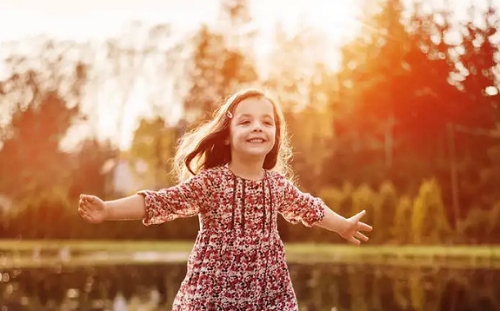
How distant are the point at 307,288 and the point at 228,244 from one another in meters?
6.23

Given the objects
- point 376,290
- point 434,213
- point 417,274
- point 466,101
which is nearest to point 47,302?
point 376,290

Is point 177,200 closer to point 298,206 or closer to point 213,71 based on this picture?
point 298,206

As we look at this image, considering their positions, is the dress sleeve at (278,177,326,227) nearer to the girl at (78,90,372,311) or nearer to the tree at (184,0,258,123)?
the girl at (78,90,372,311)

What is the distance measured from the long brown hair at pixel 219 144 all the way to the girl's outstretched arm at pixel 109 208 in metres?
0.56

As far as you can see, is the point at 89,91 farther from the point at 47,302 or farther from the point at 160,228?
the point at 47,302

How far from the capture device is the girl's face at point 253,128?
455 centimetres

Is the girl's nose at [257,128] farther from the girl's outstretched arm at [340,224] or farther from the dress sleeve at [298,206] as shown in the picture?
the girl's outstretched arm at [340,224]

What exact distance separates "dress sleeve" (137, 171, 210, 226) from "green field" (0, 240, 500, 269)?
11.2 meters

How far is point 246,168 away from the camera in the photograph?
4.63 m

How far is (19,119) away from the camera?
36281 mm

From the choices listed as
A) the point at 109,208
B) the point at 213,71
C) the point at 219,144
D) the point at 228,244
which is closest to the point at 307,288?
the point at 219,144

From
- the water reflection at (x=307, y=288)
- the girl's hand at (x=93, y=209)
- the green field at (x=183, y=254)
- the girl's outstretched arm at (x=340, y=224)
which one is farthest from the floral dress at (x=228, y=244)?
the green field at (x=183, y=254)

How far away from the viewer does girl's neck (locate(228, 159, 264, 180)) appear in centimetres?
462

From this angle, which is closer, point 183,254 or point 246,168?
point 246,168
